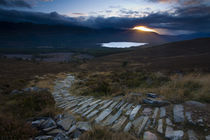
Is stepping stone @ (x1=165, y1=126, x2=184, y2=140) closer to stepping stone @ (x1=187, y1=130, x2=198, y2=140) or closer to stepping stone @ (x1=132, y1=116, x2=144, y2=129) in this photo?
stepping stone @ (x1=187, y1=130, x2=198, y2=140)

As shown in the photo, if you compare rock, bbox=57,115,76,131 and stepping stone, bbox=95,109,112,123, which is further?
stepping stone, bbox=95,109,112,123

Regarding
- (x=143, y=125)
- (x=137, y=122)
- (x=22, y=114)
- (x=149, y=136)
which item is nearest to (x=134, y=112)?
(x=137, y=122)

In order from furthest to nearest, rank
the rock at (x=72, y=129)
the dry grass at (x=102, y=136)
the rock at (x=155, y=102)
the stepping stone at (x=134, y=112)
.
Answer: the rock at (x=155, y=102) → the stepping stone at (x=134, y=112) → the rock at (x=72, y=129) → the dry grass at (x=102, y=136)

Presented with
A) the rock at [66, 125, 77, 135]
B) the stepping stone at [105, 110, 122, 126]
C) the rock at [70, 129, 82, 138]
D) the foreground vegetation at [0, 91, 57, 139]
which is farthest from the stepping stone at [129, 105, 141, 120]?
the foreground vegetation at [0, 91, 57, 139]

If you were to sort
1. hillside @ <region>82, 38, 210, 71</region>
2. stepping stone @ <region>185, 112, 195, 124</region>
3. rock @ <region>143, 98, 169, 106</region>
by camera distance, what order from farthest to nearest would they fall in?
hillside @ <region>82, 38, 210, 71</region> → rock @ <region>143, 98, 169, 106</region> → stepping stone @ <region>185, 112, 195, 124</region>

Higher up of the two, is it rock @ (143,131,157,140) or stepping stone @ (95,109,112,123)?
rock @ (143,131,157,140)

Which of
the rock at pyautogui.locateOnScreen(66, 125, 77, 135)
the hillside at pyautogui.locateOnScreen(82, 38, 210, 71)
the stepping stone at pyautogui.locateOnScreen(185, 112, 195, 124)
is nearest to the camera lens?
the stepping stone at pyautogui.locateOnScreen(185, 112, 195, 124)

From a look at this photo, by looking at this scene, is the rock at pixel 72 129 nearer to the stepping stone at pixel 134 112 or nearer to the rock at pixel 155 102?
the stepping stone at pixel 134 112

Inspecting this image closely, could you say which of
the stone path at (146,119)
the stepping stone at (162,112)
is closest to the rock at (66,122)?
the stone path at (146,119)

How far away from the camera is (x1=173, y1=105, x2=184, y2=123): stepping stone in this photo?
10.8 feet

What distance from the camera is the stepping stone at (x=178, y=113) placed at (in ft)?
10.8

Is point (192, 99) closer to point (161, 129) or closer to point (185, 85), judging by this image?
point (185, 85)

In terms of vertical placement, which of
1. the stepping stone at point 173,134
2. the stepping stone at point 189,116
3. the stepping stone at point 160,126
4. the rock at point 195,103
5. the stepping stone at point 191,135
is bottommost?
the stepping stone at point 160,126

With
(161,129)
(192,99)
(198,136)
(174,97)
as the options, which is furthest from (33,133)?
(192,99)
